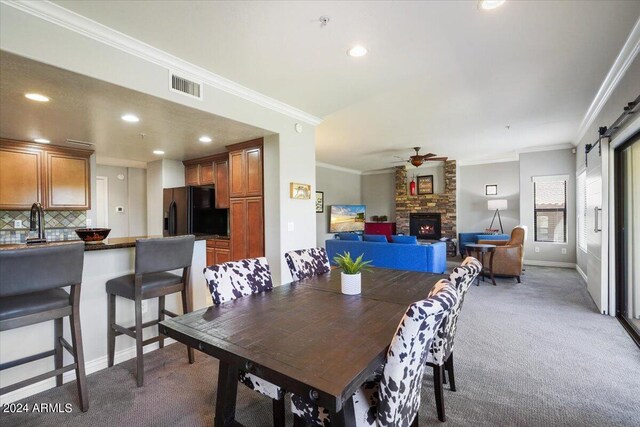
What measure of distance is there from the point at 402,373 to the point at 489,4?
2312 mm

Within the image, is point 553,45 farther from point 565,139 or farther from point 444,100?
point 565,139

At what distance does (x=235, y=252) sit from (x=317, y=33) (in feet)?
10.2

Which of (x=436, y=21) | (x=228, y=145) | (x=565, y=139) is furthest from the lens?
(x=565, y=139)

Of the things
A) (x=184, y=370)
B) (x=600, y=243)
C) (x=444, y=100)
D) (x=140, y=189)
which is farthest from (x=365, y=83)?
(x=140, y=189)

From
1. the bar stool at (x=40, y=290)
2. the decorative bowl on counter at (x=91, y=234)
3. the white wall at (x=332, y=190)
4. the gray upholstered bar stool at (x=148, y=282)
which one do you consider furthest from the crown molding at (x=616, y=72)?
the white wall at (x=332, y=190)

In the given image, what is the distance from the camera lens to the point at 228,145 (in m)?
4.33

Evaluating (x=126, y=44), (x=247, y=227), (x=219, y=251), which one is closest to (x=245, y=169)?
(x=247, y=227)

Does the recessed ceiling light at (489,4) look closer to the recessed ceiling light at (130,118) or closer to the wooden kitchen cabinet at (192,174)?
Answer: the recessed ceiling light at (130,118)

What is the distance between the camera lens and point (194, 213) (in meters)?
4.99

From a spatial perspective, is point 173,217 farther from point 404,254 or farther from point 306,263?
point 404,254

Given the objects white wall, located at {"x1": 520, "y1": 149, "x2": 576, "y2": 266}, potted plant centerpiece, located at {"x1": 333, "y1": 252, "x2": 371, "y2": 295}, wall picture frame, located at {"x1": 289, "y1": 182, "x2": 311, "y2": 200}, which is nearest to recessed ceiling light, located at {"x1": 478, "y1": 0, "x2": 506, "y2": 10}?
potted plant centerpiece, located at {"x1": 333, "y1": 252, "x2": 371, "y2": 295}

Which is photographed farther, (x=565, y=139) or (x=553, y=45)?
(x=565, y=139)

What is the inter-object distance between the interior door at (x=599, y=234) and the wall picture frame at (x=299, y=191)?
11.9 ft

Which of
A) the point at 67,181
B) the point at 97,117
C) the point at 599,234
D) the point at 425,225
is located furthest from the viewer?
the point at 425,225
